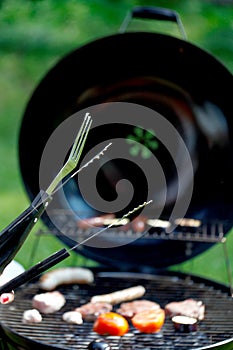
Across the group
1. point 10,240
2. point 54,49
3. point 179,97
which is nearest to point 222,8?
point 54,49

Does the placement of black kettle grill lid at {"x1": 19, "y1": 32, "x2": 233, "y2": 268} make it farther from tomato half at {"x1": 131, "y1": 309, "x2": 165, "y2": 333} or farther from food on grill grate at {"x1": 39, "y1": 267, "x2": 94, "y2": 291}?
tomato half at {"x1": 131, "y1": 309, "x2": 165, "y2": 333}

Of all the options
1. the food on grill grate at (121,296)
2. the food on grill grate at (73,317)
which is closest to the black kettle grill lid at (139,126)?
the food on grill grate at (121,296)

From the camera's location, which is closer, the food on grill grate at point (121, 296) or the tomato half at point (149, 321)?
the tomato half at point (149, 321)

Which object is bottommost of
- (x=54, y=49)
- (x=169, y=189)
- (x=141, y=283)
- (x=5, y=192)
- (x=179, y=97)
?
(x=141, y=283)

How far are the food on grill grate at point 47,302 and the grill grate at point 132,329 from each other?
0.03 metres

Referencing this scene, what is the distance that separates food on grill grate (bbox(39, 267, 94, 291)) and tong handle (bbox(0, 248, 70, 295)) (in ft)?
2.78

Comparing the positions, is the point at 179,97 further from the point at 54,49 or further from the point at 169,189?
the point at 54,49

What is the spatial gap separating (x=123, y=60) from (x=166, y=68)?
0.17 meters

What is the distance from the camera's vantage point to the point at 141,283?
97.7 inches

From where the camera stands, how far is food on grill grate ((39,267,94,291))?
2330 mm

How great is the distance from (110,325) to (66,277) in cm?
45

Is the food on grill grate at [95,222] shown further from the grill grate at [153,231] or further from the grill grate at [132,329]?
the grill grate at [132,329]

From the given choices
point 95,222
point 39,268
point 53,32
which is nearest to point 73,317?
point 95,222

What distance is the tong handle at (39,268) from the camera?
141 cm
